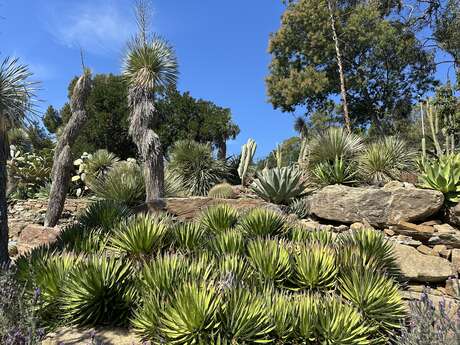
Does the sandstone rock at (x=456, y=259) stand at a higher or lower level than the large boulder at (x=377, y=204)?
lower

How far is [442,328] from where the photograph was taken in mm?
2797

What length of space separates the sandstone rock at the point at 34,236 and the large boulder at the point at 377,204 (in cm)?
627

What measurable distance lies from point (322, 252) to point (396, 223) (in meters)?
3.30

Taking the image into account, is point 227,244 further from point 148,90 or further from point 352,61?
point 352,61

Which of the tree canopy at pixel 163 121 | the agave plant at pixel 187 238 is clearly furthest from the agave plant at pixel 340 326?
the tree canopy at pixel 163 121

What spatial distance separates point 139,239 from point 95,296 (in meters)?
1.25

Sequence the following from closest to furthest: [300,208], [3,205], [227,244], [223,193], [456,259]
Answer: [227,244], [3,205], [456,259], [300,208], [223,193]

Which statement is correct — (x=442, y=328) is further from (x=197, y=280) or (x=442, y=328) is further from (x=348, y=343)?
(x=197, y=280)

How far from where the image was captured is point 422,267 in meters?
6.46

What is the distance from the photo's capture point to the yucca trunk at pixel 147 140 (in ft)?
36.7

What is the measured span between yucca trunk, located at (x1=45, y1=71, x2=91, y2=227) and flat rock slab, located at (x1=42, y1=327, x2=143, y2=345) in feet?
19.8

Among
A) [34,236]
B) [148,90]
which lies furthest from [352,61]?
[34,236]

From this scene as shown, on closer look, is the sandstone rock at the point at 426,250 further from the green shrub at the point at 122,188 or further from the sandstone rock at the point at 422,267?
the green shrub at the point at 122,188

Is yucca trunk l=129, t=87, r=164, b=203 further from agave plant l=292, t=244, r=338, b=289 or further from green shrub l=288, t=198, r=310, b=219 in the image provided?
agave plant l=292, t=244, r=338, b=289
